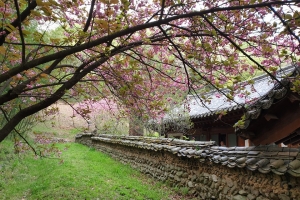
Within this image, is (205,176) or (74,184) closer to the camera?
(205,176)

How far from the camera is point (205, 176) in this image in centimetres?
542

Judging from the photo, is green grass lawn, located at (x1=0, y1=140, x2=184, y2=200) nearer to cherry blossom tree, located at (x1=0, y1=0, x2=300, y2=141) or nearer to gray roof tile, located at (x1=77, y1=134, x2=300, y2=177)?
gray roof tile, located at (x1=77, y1=134, x2=300, y2=177)

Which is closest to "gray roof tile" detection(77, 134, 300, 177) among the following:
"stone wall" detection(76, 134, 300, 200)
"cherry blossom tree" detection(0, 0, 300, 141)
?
"stone wall" detection(76, 134, 300, 200)

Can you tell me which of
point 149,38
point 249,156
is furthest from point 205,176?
point 149,38

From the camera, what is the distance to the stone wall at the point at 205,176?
3494 mm

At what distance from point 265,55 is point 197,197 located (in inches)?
150

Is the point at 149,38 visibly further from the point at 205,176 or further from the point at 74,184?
the point at 74,184

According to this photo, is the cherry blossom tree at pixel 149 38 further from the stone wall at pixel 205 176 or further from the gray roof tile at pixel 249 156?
the stone wall at pixel 205 176

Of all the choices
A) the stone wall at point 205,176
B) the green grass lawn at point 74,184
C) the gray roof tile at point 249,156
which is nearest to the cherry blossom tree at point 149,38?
the gray roof tile at point 249,156

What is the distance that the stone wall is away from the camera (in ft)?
Result: 11.5

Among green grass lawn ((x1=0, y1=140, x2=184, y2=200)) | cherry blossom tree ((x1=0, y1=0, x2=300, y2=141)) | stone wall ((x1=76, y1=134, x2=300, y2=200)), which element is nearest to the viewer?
cherry blossom tree ((x1=0, y1=0, x2=300, y2=141))

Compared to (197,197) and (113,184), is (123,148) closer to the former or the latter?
(113,184)

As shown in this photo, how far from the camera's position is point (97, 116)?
1964 cm

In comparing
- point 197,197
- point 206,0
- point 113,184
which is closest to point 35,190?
point 113,184
